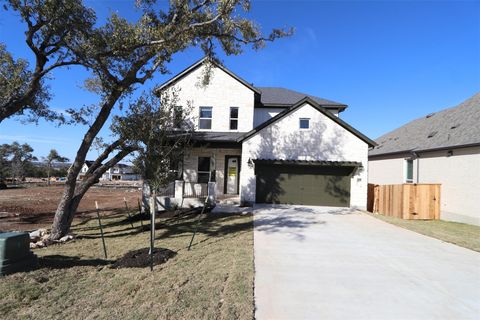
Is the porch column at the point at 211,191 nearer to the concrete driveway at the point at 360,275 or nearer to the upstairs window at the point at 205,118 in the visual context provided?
the concrete driveway at the point at 360,275

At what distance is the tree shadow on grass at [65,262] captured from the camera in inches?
257

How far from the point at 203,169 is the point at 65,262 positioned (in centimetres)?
1178

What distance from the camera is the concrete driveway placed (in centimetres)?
468

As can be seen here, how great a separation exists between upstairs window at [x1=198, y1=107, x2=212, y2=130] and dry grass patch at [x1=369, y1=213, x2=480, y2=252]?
36.8 feet

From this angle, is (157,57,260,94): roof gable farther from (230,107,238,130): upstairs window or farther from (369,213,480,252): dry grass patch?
(369,213,480,252): dry grass patch

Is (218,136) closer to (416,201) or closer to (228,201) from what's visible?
(228,201)

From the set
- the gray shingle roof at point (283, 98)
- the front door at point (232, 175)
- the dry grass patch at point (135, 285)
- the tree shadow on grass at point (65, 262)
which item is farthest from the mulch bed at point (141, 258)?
the gray shingle roof at point (283, 98)

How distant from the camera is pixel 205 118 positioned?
60.8 ft

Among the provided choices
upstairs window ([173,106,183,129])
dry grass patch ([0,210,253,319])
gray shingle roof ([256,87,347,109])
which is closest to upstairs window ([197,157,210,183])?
gray shingle roof ([256,87,347,109])

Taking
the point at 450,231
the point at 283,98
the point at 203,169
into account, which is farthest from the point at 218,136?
the point at 450,231

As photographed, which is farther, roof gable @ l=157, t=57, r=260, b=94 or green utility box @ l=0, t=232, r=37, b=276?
roof gable @ l=157, t=57, r=260, b=94

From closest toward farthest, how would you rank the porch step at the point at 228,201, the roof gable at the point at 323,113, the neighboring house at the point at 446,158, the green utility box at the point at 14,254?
the green utility box at the point at 14,254
the neighboring house at the point at 446,158
the roof gable at the point at 323,113
the porch step at the point at 228,201

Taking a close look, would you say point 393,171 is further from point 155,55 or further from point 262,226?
point 155,55

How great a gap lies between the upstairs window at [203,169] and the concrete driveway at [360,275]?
8017 millimetres
